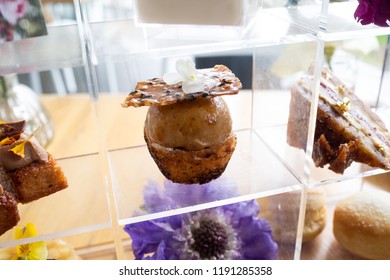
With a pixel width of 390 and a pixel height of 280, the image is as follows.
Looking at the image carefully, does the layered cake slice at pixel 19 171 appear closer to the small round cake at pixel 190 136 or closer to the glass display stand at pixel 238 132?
the glass display stand at pixel 238 132

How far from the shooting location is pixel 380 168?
0.74 m

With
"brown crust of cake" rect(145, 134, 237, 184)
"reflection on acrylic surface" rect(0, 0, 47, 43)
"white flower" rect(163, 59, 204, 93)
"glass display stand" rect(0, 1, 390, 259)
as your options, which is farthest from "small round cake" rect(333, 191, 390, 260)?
"reflection on acrylic surface" rect(0, 0, 47, 43)

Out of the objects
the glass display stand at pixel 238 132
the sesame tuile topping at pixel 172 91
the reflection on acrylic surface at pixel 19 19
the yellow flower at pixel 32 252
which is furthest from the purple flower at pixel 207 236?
the reflection on acrylic surface at pixel 19 19

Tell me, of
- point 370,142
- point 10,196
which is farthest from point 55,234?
point 370,142

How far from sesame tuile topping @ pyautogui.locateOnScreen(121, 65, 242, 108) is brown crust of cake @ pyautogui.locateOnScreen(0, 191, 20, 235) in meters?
0.21

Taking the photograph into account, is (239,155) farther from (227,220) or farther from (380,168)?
(380,168)

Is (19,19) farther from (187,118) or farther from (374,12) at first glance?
(374,12)

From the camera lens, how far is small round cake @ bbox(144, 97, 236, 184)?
603 millimetres

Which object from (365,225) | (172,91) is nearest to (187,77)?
(172,91)

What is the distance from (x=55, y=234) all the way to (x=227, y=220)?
0.34m

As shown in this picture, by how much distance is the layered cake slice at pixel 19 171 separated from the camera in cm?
60

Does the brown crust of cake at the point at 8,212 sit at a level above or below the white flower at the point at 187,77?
below

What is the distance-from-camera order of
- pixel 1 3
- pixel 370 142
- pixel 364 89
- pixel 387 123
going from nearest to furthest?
pixel 1 3, pixel 370 142, pixel 387 123, pixel 364 89

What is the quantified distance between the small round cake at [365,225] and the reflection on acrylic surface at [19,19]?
71cm
